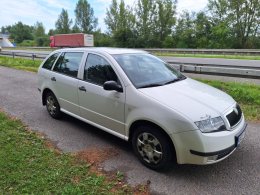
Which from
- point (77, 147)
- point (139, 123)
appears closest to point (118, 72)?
point (139, 123)

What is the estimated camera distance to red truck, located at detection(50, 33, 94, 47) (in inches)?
1577

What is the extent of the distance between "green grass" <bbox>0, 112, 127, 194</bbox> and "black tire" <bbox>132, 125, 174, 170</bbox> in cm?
67

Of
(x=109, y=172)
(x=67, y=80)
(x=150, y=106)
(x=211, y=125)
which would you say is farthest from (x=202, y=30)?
(x=109, y=172)

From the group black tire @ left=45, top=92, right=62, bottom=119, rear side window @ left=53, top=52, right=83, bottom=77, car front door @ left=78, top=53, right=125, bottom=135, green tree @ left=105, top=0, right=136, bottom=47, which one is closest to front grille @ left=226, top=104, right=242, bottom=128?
car front door @ left=78, top=53, right=125, bottom=135

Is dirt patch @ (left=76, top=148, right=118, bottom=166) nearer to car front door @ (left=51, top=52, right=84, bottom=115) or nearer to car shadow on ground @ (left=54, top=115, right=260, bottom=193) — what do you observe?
car shadow on ground @ (left=54, top=115, right=260, bottom=193)

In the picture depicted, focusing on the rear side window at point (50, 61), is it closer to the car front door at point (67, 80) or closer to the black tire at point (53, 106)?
the car front door at point (67, 80)

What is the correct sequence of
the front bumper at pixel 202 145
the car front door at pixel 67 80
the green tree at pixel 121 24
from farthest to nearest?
the green tree at pixel 121 24, the car front door at pixel 67 80, the front bumper at pixel 202 145

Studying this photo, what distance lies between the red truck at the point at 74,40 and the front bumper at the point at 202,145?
124 ft

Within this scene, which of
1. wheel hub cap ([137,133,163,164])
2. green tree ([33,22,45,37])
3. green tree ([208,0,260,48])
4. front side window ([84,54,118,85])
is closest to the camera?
wheel hub cap ([137,133,163,164])

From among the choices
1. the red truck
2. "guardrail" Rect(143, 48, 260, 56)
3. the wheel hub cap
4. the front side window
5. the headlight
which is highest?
the red truck

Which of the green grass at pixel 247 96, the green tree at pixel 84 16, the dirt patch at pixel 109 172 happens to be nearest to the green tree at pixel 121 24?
the green tree at pixel 84 16

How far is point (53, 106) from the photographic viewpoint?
618 centimetres

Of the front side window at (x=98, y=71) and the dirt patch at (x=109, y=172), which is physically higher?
the front side window at (x=98, y=71)

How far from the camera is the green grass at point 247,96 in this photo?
6.29 metres
